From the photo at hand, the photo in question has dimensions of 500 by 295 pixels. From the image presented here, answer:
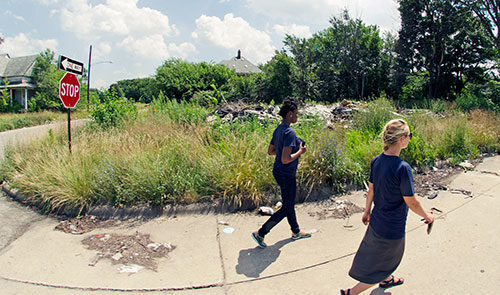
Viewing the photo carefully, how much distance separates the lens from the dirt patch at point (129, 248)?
3758 mm

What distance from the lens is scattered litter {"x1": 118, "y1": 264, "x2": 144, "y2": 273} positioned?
11.6ft

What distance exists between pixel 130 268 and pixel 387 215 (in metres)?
2.84

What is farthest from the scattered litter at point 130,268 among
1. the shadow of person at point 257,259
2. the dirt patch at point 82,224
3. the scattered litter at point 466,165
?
the scattered litter at point 466,165

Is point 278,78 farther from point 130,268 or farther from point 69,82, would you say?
point 130,268

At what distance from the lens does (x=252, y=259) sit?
3.73 m

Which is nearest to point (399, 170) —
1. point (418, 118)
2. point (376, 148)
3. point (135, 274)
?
point (135, 274)

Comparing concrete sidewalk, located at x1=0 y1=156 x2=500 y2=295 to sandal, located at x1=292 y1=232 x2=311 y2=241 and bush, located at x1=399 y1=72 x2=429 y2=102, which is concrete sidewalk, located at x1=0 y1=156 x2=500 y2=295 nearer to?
sandal, located at x1=292 y1=232 x2=311 y2=241

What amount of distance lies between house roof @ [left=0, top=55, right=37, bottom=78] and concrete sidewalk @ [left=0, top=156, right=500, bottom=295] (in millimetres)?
38608

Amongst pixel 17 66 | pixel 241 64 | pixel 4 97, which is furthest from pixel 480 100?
pixel 17 66

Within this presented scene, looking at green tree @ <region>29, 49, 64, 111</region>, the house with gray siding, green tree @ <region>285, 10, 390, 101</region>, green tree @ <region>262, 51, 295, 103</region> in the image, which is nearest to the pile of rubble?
green tree @ <region>262, 51, 295, 103</region>

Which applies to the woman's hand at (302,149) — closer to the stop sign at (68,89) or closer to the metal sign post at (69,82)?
the metal sign post at (69,82)

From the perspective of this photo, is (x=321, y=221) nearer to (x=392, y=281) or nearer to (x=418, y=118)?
(x=392, y=281)

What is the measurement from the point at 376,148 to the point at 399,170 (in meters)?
4.43

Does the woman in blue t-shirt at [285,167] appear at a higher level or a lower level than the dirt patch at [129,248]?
higher
